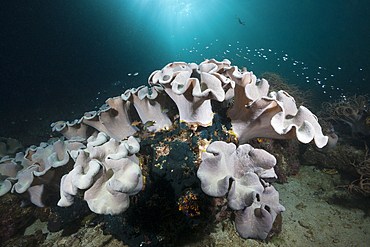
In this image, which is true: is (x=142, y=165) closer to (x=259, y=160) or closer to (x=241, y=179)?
(x=241, y=179)

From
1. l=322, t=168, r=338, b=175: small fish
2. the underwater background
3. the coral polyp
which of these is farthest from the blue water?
the coral polyp

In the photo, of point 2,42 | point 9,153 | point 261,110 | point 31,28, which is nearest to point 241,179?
point 261,110

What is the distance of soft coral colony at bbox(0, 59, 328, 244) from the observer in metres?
1.46

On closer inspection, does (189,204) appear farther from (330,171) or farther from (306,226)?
(330,171)

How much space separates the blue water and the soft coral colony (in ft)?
16.4

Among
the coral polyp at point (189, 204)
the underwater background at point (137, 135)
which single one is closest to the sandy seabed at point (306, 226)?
the underwater background at point (137, 135)

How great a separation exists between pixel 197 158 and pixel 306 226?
2532mm

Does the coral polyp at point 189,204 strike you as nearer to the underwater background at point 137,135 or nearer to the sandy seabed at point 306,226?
the underwater background at point 137,135

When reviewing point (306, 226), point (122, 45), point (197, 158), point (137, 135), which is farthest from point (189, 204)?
point (122, 45)

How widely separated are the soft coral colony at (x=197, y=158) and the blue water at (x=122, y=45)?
16.4 ft

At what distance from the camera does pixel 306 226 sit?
2531mm

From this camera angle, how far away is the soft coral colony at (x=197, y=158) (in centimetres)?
146

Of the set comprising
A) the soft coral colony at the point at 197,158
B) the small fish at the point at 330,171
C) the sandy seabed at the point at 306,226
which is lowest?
the small fish at the point at 330,171

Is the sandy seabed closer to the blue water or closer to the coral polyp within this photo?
the coral polyp
